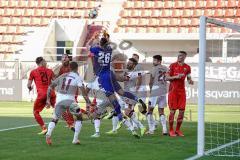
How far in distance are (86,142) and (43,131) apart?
8.03 feet

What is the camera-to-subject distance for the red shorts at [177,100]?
1764 centimetres

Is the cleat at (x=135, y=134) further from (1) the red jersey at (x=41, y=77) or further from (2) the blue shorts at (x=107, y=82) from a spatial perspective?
(1) the red jersey at (x=41, y=77)

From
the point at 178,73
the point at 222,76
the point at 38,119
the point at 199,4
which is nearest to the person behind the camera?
the point at 178,73

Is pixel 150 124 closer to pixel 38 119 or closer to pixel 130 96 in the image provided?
pixel 130 96

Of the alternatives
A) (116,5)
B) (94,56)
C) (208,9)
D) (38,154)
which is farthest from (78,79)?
(116,5)

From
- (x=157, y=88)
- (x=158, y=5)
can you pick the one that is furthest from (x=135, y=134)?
(x=158, y=5)

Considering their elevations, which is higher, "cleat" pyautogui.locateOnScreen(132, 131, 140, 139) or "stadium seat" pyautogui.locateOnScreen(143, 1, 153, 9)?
"stadium seat" pyautogui.locateOnScreen(143, 1, 153, 9)

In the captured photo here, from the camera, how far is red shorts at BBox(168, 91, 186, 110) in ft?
57.9

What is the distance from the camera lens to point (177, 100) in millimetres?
17688

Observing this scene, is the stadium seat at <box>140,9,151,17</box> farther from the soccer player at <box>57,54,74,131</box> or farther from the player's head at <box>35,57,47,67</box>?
the player's head at <box>35,57,47,67</box>

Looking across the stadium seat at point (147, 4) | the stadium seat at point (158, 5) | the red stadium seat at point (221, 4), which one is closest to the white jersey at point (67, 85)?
the red stadium seat at point (221, 4)

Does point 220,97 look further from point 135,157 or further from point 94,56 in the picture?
point 135,157

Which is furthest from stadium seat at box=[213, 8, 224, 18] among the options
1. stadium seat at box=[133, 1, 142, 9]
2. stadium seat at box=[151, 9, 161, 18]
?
stadium seat at box=[133, 1, 142, 9]

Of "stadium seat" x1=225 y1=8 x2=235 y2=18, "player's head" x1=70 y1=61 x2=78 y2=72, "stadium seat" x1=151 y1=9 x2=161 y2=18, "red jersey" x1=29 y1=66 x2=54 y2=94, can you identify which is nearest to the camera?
"player's head" x1=70 y1=61 x2=78 y2=72
